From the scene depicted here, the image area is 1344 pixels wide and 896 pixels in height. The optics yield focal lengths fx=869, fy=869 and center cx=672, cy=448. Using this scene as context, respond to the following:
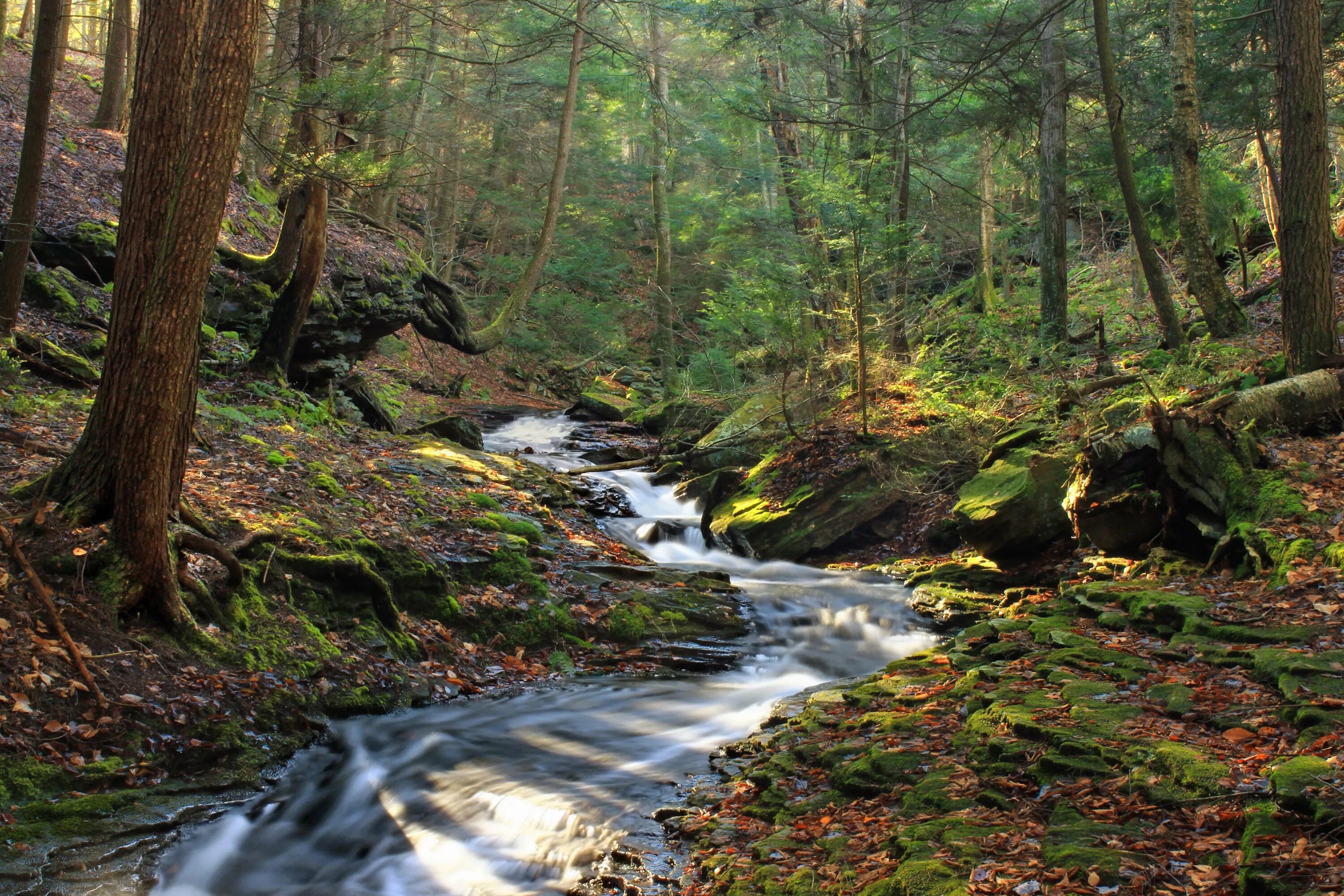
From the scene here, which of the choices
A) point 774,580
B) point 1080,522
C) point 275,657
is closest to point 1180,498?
point 1080,522

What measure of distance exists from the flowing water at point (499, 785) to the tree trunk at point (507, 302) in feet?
26.7

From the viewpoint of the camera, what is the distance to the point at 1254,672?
5.07 metres

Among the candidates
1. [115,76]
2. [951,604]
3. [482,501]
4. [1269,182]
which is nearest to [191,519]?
[482,501]

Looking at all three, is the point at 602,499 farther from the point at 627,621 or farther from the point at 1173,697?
the point at 1173,697

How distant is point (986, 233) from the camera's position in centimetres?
2062

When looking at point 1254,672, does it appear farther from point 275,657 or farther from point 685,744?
point 275,657

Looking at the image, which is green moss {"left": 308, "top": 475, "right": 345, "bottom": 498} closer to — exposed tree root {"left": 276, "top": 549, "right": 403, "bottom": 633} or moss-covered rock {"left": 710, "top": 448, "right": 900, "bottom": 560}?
exposed tree root {"left": 276, "top": 549, "right": 403, "bottom": 633}

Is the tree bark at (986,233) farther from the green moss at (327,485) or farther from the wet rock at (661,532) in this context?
the green moss at (327,485)

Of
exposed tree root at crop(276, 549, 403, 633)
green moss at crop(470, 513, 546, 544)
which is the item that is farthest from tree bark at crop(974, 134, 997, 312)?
exposed tree root at crop(276, 549, 403, 633)

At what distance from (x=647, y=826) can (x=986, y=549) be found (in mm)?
6195

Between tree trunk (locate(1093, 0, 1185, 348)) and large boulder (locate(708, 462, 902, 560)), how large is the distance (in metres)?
4.11

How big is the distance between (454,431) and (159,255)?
360 inches

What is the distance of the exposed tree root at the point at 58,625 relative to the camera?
4777 millimetres

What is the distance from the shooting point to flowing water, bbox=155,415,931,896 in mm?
4660
